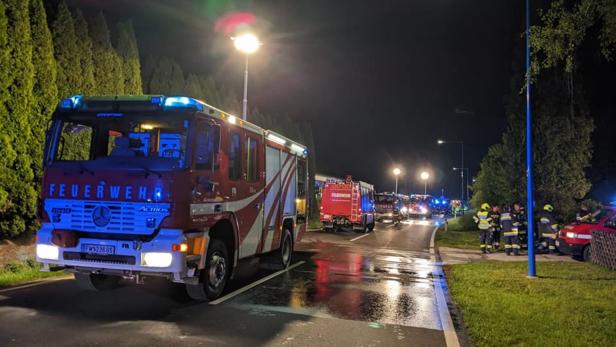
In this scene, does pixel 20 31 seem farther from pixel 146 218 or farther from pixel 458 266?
pixel 458 266

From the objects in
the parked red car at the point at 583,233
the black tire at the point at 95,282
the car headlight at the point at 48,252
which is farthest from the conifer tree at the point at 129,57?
the parked red car at the point at 583,233

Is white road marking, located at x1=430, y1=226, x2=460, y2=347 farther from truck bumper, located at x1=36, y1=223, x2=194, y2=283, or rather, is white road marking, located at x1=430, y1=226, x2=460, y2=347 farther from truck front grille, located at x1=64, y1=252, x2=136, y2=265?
truck front grille, located at x1=64, y1=252, x2=136, y2=265

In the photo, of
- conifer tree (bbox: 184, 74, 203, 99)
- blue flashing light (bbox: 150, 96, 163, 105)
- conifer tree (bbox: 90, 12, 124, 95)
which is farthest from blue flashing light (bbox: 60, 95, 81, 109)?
conifer tree (bbox: 184, 74, 203, 99)

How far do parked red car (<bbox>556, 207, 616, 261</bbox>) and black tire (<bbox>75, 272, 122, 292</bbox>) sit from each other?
506 inches

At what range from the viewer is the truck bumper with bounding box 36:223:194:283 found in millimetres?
6551

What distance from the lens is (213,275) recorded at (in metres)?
7.70

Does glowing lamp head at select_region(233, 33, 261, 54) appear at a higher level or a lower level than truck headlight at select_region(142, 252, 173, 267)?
higher

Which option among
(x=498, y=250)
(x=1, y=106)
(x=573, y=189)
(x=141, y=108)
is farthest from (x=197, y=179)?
(x=573, y=189)

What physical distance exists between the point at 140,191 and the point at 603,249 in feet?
41.1

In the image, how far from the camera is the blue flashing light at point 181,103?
6977 millimetres

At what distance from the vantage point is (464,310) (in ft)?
25.2

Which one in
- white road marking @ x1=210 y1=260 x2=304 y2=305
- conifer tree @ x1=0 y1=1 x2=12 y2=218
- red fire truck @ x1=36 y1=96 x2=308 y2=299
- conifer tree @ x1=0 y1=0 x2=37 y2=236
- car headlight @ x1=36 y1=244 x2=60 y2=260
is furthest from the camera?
conifer tree @ x1=0 y1=0 x2=37 y2=236

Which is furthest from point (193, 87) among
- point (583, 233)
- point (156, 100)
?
point (156, 100)

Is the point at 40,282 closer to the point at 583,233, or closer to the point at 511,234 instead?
the point at 511,234
